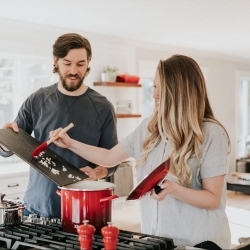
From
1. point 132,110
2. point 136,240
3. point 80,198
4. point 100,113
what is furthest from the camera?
point 132,110

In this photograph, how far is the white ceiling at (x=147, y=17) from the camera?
4.36m

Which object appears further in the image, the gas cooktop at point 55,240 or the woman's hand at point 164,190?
the woman's hand at point 164,190

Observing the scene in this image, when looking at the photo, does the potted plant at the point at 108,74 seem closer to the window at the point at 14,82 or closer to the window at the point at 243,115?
the window at the point at 14,82

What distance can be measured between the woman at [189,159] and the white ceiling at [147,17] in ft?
8.45

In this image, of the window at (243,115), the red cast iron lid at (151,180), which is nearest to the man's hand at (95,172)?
the red cast iron lid at (151,180)

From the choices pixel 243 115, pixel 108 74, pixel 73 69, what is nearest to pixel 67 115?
pixel 73 69

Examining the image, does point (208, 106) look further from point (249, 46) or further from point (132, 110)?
point (249, 46)

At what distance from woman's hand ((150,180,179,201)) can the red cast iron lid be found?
6 centimetres

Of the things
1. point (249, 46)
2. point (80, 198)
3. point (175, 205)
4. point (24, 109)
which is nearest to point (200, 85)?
point (175, 205)

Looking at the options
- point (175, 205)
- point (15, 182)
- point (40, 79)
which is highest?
→ point (40, 79)

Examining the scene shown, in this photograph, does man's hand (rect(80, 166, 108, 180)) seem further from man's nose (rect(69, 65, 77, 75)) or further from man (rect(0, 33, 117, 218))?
man's nose (rect(69, 65, 77, 75))

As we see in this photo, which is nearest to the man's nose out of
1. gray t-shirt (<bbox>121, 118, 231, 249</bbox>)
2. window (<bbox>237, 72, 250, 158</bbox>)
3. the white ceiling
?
gray t-shirt (<bbox>121, 118, 231, 249</bbox>)

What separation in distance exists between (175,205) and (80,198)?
380 millimetres

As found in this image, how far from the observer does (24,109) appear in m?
2.48
